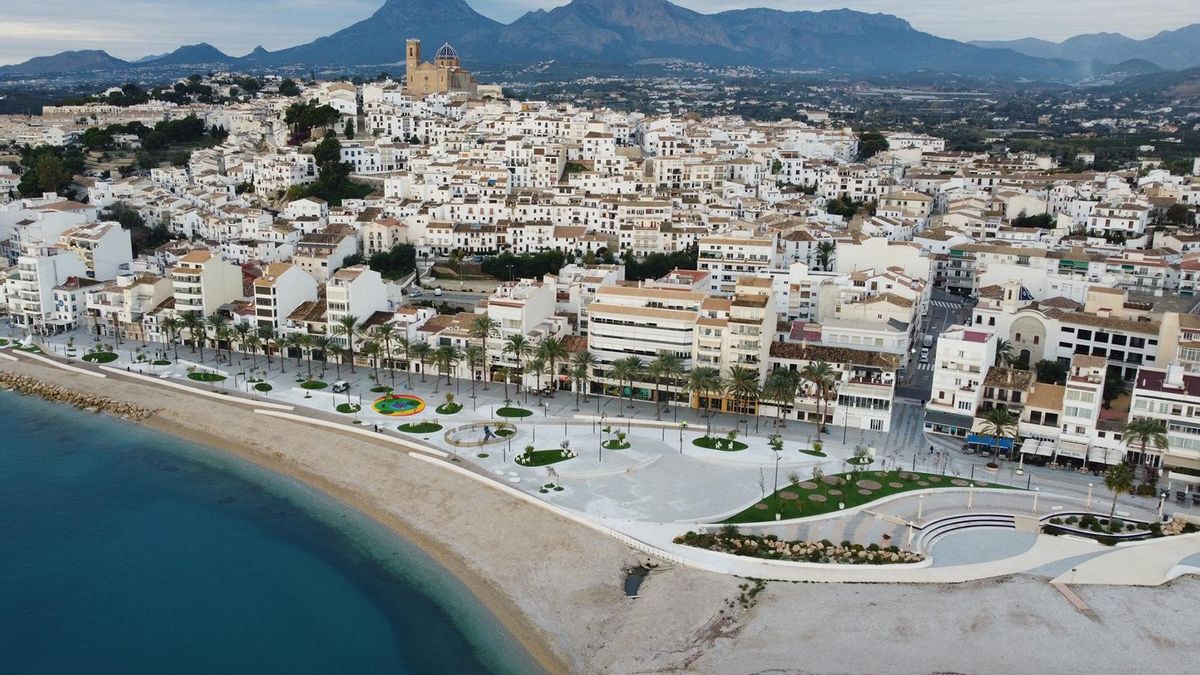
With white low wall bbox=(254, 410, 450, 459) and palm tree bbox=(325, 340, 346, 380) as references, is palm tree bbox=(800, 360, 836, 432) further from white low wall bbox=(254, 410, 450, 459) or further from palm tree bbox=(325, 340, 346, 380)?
palm tree bbox=(325, 340, 346, 380)

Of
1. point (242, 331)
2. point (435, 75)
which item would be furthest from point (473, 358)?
point (435, 75)

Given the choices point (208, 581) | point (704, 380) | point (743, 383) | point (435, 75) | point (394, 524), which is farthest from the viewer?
point (435, 75)

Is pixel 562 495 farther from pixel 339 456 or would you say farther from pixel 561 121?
pixel 561 121

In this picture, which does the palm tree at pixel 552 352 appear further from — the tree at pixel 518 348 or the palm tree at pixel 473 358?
the palm tree at pixel 473 358

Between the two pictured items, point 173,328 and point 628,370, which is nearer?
point 628,370

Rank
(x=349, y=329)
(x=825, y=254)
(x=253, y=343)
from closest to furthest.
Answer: (x=349, y=329), (x=253, y=343), (x=825, y=254)

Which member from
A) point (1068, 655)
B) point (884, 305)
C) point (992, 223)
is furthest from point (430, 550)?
point (992, 223)

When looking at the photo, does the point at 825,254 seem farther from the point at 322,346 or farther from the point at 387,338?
the point at 322,346
